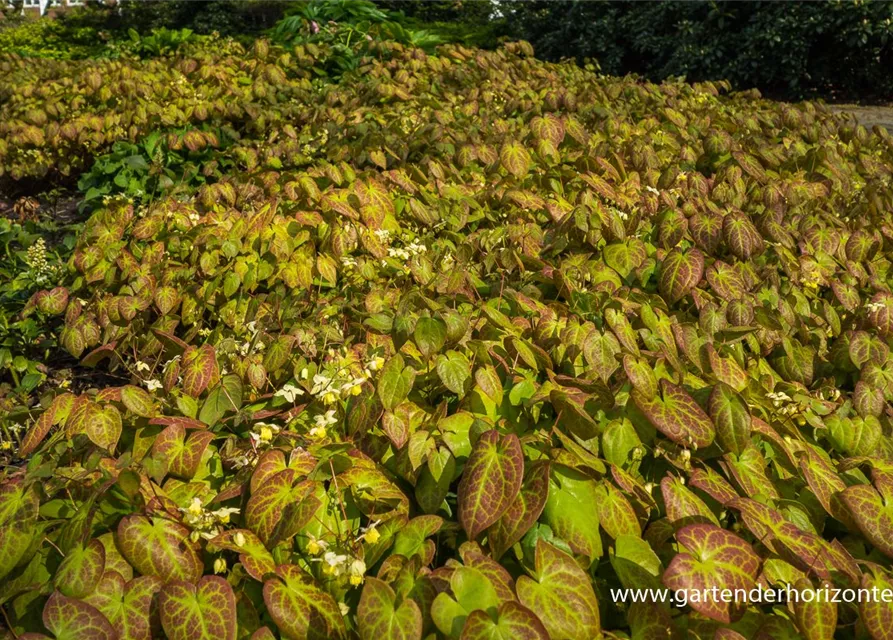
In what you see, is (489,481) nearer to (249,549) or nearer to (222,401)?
(249,549)

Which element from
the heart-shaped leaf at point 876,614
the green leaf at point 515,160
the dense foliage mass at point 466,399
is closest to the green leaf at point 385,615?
the dense foliage mass at point 466,399

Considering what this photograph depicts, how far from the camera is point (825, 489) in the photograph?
1.54m

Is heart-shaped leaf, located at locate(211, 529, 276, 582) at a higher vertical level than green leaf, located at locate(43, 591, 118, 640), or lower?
higher

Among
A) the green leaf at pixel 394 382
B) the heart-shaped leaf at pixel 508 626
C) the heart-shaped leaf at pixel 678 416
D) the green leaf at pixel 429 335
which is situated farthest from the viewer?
the green leaf at pixel 429 335

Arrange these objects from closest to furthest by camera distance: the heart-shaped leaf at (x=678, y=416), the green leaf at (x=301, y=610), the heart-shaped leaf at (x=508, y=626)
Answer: the heart-shaped leaf at (x=508, y=626) < the green leaf at (x=301, y=610) < the heart-shaped leaf at (x=678, y=416)

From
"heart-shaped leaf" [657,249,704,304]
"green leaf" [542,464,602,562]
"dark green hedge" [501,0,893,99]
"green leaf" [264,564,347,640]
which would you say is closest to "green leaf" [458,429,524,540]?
"green leaf" [542,464,602,562]

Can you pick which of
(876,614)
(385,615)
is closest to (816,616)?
(876,614)

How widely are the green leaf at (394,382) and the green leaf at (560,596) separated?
1.64 feet

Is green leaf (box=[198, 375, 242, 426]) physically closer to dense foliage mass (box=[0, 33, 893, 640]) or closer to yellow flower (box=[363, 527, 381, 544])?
dense foliage mass (box=[0, 33, 893, 640])

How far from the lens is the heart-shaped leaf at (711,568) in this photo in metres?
1.19

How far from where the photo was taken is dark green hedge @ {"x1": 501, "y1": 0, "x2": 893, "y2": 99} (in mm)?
7395

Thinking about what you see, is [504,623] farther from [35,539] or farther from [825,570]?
[35,539]

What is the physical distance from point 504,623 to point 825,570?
2.02 feet

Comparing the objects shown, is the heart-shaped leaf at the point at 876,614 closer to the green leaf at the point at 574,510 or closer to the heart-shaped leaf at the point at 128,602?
the green leaf at the point at 574,510
